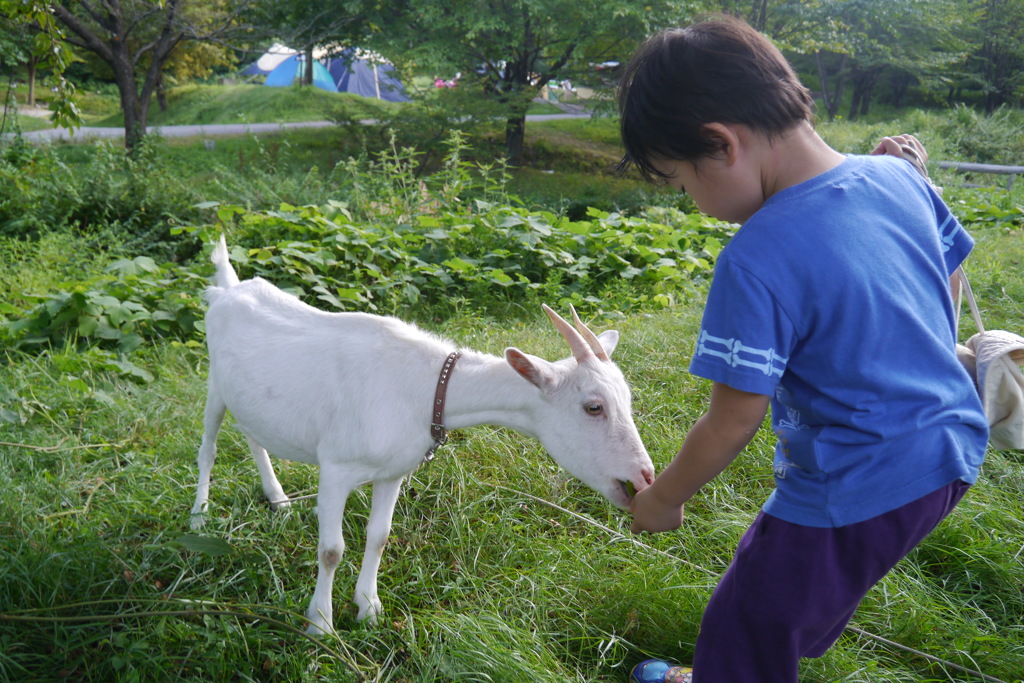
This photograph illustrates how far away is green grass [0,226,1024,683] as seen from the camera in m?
2.22

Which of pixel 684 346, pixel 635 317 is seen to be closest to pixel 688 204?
pixel 635 317

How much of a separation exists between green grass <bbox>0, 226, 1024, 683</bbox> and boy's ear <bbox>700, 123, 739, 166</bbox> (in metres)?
1.47

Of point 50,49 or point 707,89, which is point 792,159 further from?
point 50,49

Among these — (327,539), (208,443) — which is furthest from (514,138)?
(327,539)

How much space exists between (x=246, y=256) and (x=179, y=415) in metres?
1.87

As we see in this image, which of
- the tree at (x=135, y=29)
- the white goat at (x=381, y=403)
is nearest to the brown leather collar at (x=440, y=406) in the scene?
the white goat at (x=381, y=403)

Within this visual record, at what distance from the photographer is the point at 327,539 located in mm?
2344

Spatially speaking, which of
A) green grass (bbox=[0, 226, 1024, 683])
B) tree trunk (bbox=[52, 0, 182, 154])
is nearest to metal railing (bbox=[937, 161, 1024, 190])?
green grass (bbox=[0, 226, 1024, 683])

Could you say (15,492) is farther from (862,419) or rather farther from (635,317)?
(635,317)

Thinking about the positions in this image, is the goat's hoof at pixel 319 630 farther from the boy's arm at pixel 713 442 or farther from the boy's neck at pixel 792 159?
the boy's neck at pixel 792 159

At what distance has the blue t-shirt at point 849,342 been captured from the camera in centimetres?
137

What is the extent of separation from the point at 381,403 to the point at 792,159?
1376 millimetres

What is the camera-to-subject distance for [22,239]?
7344 mm

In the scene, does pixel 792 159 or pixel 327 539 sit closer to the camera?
pixel 792 159
